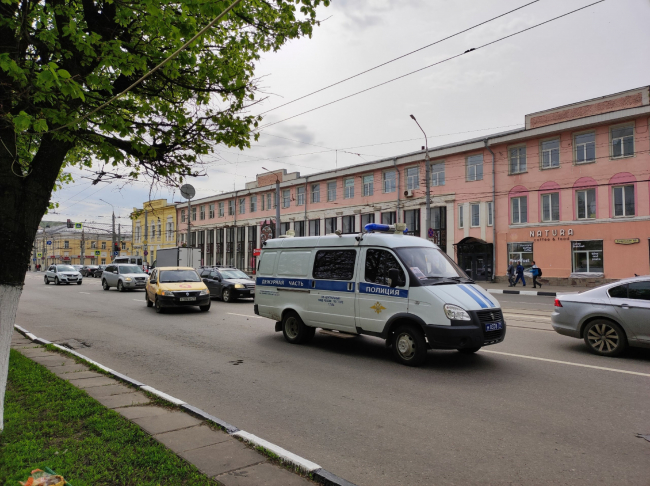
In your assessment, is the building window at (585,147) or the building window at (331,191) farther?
the building window at (331,191)

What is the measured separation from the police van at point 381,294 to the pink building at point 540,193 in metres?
18.7

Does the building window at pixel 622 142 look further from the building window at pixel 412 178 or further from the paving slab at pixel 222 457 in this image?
the paving slab at pixel 222 457

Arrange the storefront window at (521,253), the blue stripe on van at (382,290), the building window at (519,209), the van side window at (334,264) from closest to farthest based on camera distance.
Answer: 1. the blue stripe on van at (382,290)
2. the van side window at (334,264)
3. the storefront window at (521,253)
4. the building window at (519,209)

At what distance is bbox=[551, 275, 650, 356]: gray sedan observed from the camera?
772 centimetres

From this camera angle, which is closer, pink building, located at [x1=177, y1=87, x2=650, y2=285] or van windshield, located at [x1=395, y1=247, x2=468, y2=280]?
van windshield, located at [x1=395, y1=247, x2=468, y2=280]

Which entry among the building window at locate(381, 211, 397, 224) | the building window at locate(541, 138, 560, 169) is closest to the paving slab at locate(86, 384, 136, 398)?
the building window at locate(541, 138, 560, 169)

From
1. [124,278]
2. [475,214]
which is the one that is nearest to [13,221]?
[124,278]

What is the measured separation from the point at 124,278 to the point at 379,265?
22.6 m

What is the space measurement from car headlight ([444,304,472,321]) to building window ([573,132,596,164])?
26064 millimetres

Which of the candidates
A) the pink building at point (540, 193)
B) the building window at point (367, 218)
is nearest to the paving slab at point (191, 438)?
the pink building at point (540, 193)

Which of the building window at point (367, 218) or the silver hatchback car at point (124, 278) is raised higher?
the building window at point (367, 218)

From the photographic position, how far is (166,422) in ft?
15.8

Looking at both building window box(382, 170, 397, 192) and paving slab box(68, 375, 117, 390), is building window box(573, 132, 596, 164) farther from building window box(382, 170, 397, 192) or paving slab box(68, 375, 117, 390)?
paving slab box(68, 375, 117, 390)

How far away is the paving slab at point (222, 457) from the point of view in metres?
3.77
